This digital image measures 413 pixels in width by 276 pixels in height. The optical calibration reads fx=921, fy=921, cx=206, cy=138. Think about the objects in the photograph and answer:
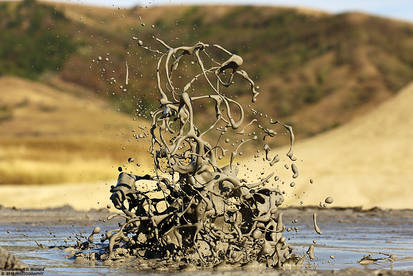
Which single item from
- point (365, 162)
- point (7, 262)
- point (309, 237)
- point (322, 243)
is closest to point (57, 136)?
Answer: point (365, 162)

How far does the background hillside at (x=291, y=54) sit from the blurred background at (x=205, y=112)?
12cm

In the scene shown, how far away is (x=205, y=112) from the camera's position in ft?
211

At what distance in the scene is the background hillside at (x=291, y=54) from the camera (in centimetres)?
6347

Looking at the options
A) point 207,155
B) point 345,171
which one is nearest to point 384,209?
point 345,171

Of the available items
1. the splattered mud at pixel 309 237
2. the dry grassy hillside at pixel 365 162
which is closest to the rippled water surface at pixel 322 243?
the splattered mud at pixel 309 237

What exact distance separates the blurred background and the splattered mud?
259 cm

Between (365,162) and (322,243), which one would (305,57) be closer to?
(365,162)

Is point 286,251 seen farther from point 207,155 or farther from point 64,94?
point 64,94

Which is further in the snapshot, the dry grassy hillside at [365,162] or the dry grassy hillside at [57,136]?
the dry grassy hillside at [57,136]

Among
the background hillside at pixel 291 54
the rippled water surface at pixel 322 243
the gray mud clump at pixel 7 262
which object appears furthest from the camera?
the background hillside at pixel 291 54

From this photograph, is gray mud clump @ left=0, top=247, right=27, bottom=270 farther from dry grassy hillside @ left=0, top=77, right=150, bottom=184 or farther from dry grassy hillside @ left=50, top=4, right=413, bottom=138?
dry grassy hillside @ left=50, top=4, right=413, bottom=138

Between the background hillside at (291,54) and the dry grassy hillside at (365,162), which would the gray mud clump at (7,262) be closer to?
the dry grassy hillside at (365,162)

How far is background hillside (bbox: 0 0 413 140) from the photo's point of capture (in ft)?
208

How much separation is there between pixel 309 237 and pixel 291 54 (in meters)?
62.8
